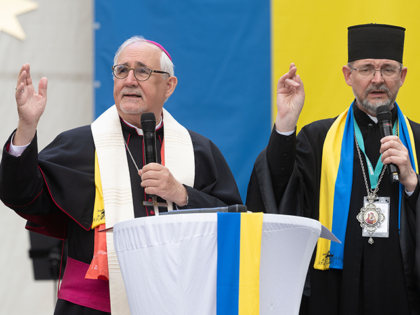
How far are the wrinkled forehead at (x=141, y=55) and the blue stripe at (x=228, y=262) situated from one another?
1557 millimetres

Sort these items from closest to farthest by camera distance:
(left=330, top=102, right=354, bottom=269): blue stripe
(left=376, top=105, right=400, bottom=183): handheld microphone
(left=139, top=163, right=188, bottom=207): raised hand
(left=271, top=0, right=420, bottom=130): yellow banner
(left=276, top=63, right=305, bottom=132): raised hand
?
(left=139, top=163, right=188, bottom=207): raised hand
(left=376, top=105, right=400, bottom=183): handheld microphone
(left=276, top=63, right=305, bottom=132): raised hand
(left=330, top=102, right=354, bottom=269): blue stripe
(left=271, top=0, right=420, bottom=130): yellow banner

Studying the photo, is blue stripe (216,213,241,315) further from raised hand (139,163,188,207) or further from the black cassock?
the black cassock

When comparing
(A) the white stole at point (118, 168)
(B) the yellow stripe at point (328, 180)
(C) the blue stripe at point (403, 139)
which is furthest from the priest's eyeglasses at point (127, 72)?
(C) the blue stripe at point (403, 139)

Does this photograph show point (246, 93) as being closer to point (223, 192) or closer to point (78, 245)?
point (223, 192)

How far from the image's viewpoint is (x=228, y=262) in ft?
5.78

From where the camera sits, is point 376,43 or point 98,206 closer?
point 98,206

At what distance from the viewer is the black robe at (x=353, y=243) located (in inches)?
122

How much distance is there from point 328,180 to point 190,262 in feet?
6.02

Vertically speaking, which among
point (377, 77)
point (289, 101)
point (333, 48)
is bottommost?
point (289, 101)

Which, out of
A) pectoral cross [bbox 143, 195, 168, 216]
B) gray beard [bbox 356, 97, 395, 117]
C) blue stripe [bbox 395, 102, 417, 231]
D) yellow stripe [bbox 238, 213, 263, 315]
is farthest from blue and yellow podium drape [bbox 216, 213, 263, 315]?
gray beard [bbox 356, 97, 395, 117]

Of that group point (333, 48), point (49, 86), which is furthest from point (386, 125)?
point (49, 86)

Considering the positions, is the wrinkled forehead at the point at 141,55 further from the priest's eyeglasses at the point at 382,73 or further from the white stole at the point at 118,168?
the priest's eyeglasses at the point at 382,73

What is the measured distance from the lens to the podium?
1.74m

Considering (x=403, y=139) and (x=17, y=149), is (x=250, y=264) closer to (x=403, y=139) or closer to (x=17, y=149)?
(x=17, y=149)
